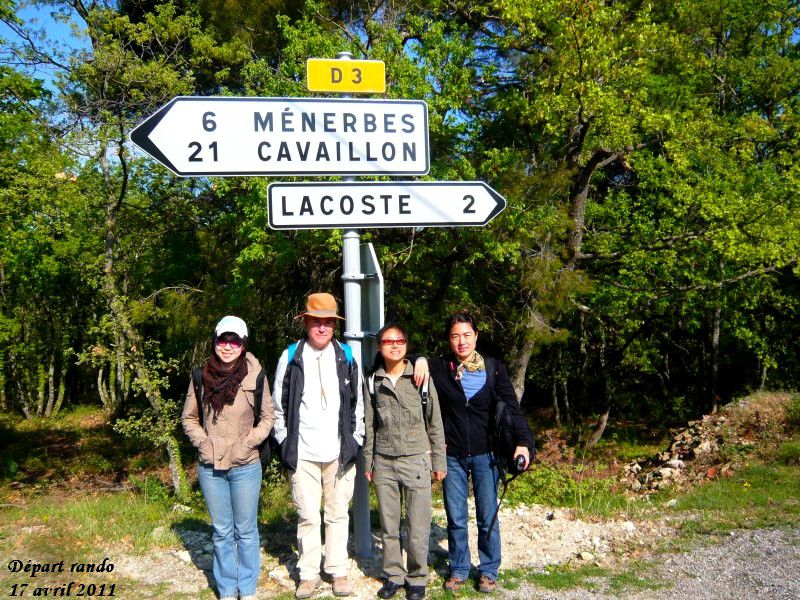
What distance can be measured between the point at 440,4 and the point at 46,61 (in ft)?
22.6

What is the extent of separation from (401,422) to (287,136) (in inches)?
71.4

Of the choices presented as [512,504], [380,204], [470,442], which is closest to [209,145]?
[380,204]

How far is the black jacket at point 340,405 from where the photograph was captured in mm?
3953

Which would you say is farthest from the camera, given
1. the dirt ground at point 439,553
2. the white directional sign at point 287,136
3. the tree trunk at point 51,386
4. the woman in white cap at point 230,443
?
the tree trunk at point 51,386

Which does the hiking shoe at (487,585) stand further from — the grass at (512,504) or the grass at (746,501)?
the grass at (746,501)

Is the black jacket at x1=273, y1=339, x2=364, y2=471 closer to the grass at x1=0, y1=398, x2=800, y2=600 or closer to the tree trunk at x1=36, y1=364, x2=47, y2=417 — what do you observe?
the grass at x1=0, y1=398, x2=800, y2=600

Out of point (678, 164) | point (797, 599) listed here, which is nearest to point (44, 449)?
point (678, 164)

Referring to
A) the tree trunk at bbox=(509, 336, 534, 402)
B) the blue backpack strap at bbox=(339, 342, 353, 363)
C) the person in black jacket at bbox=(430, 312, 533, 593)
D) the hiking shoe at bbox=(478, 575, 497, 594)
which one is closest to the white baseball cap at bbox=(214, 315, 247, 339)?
the blue backpack strap at bbox=(339, 342, 353, 363)

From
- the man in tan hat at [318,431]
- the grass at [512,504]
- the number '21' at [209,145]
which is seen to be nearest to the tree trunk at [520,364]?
the grass at [512,504]

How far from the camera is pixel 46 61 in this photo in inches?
451

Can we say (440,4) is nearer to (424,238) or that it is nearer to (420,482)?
(424,238)

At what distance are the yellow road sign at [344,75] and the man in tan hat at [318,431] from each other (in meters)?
1.29

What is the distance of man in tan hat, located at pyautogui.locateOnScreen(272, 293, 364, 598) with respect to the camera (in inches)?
157

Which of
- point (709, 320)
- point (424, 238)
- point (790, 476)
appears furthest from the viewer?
point (709, 320)
